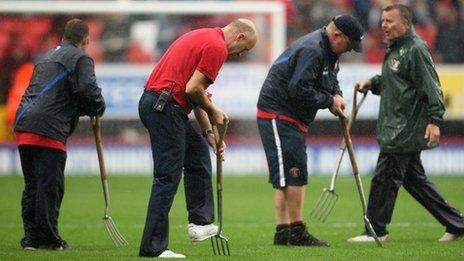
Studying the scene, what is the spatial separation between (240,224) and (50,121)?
408 cm

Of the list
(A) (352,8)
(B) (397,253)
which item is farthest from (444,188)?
(B) (397,253)

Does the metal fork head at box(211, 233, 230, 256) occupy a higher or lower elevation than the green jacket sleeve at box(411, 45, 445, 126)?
lower

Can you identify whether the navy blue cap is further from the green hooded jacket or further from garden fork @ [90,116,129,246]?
garden fork @ [90,116,129,246]

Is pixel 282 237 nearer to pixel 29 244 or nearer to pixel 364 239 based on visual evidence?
pixel 364 239

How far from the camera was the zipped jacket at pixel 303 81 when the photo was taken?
12.1m

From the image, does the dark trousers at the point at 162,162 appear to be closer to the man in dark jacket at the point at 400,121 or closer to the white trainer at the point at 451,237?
the man in dark jacket at the point at 400,121

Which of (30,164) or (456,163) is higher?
(30,164)

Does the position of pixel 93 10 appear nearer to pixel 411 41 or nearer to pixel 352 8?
pixel 352 8

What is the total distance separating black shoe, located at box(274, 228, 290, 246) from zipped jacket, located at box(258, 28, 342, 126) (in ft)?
3.56

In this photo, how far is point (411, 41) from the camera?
13.1 metres

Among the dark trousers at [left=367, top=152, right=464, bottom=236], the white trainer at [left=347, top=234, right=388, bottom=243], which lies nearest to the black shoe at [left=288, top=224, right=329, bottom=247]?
the white trainer at [left=347, top=234, right=388, bottom=243]

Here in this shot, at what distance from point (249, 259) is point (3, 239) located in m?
3.35

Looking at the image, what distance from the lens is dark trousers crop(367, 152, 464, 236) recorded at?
1313 centimetres

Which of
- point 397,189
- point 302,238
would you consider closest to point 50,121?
point 302,238
